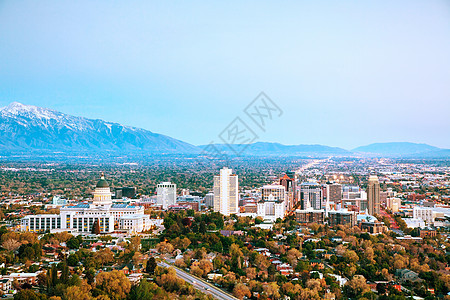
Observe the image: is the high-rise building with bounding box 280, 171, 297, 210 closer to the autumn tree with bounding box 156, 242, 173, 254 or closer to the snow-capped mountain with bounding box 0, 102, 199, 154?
the autumn tree with bounding box 156, 242, 173, 254

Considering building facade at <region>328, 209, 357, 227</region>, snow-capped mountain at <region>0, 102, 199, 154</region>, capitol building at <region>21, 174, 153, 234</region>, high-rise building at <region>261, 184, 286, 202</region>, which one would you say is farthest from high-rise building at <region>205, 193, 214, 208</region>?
snow-capped mountain at <region>0, 102, 199, 154</region>

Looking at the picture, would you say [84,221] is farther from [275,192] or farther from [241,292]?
[275,192]

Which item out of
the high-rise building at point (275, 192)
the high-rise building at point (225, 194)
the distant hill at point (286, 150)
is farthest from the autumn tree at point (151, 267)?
the distant hill at point (286, 150)

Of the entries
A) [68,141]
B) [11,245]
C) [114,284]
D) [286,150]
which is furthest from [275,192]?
[68,141]

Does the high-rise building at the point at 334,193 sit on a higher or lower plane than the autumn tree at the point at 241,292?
higher

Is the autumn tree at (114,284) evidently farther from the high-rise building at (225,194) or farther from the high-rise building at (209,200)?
the high-rise building at (209,200)
